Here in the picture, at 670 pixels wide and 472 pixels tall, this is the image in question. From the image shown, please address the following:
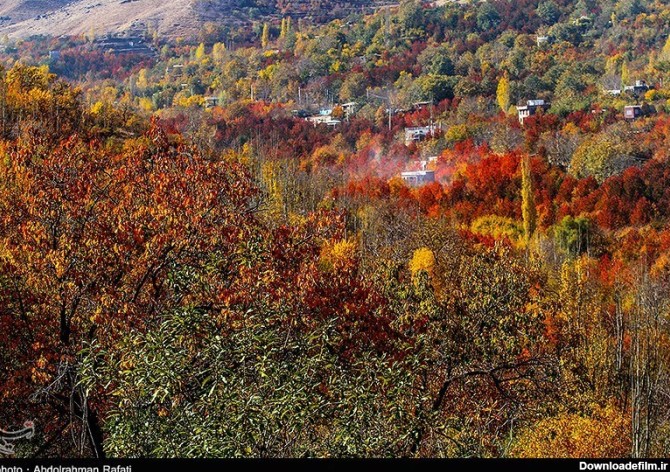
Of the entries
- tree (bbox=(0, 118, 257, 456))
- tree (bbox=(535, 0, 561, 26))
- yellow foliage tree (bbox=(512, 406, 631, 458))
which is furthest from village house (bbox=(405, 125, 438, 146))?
tree (bbox=(0, 118, 257, 456))

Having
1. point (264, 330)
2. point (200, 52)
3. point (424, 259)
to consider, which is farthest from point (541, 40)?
point (264, 330)

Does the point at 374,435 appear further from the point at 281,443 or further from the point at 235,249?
the point at 235,249

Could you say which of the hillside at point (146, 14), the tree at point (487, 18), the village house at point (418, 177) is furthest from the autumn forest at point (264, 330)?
the hillside at point (146, 14)

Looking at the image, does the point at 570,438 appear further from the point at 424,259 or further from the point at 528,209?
the point at 528,209

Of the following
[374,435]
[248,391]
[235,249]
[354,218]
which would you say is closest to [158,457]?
[248,391]

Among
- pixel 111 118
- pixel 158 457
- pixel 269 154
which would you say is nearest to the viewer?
pixel 158 457

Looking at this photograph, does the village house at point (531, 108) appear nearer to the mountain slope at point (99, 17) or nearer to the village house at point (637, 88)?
the village house at point (637, 88)

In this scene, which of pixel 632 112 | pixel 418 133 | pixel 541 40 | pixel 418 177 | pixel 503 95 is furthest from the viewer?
pixel 541 40
